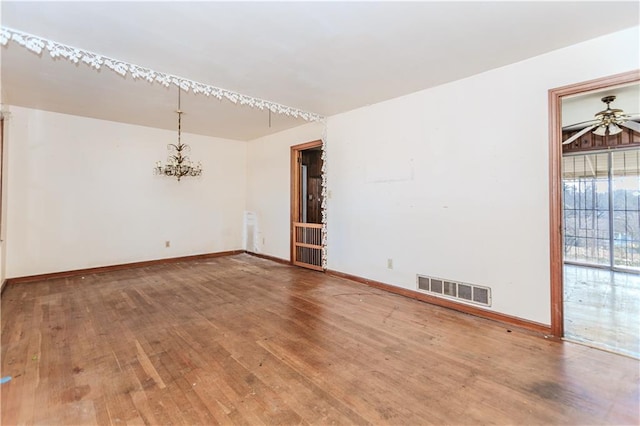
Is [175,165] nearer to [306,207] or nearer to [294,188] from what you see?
[294,188]

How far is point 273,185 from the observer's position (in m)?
6.14

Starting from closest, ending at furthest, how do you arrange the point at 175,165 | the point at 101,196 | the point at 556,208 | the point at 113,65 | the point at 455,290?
the point at 556,208 < the point at 113,65 < the point at 455,290 < the point at 101,196 < the point at 175,165

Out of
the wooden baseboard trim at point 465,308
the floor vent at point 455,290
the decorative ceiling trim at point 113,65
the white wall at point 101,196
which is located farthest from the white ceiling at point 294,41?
the wooden baseboard trim at point 465,308

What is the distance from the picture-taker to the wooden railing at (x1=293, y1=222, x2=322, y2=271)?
515 centimetres

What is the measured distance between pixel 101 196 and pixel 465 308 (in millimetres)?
5690

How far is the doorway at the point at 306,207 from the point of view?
17.0 feet

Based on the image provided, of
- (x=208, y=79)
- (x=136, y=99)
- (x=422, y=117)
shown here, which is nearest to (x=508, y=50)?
(x=422, y=117)

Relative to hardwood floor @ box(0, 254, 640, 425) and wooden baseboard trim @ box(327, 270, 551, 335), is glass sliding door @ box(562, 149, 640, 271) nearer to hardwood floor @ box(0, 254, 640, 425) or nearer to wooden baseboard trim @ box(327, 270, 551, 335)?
wooden baseboard trim @ box(327, 270, 551, 335)

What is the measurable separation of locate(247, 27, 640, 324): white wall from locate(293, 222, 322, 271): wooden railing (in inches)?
15.5

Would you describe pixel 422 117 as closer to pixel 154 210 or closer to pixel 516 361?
pixel 516 361

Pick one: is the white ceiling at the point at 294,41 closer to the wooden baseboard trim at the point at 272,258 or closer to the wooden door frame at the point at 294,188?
the wooden door frame at the point at 294,188

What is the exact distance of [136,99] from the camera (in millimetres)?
4008

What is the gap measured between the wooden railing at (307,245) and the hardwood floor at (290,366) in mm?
1566

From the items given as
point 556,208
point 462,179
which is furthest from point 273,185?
point 556,208
